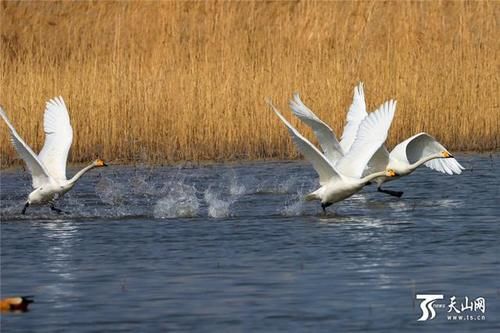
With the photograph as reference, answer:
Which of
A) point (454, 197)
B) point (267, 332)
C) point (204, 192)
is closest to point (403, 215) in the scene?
point (454, 197)

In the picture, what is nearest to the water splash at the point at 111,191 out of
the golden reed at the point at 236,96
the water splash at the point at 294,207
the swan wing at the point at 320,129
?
the golden reed at the point at 236,96

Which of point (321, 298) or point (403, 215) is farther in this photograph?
point (403, 215)

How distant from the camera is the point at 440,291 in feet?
28.7

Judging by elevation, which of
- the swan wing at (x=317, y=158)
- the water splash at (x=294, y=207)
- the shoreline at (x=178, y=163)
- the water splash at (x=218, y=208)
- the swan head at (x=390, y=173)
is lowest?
the water splash at (x=294, y=207)

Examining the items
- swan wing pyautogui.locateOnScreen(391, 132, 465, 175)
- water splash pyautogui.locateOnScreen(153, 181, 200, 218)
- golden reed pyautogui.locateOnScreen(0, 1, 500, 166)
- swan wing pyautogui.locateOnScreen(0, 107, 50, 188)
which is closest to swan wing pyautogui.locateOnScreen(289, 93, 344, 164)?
swan wing pyautogui.locateOnScreen(391, 132, 465, 175)

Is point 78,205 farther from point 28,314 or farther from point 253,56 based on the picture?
point 28,314

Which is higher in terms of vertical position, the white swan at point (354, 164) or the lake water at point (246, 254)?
the white swan at point (354, 164)

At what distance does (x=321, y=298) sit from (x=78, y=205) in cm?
597

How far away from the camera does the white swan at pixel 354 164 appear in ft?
40.5

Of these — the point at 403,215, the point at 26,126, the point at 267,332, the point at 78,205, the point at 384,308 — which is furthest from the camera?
the point at 26,126

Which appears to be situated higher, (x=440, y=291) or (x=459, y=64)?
(x=459, y=64)

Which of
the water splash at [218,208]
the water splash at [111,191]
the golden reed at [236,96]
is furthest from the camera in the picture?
the golden reed at [236,96]

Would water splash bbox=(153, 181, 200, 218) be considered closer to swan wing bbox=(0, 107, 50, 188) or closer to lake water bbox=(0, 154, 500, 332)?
lake water bbox=(0, 154, 500, 332)

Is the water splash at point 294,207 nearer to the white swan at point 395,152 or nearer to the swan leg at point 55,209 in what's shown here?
the white swan at point 395,152
